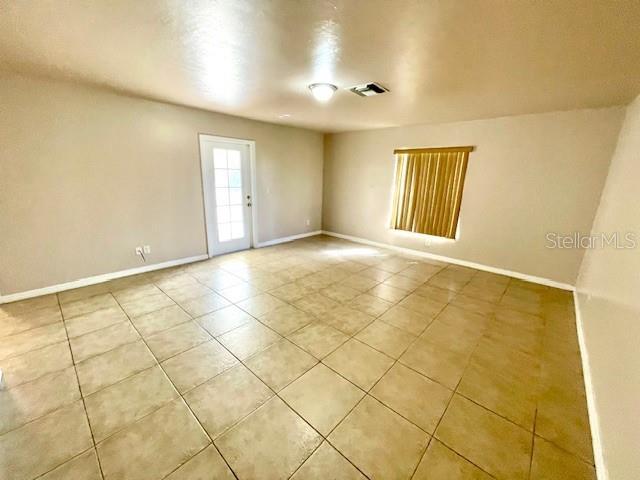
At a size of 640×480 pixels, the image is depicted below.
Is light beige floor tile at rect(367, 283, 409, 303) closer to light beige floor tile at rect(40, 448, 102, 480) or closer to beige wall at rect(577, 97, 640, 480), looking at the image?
beige wall at rect(577, 97, 640, 480)

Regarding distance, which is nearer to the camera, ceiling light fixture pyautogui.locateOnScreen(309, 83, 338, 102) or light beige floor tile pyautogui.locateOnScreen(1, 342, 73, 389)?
light beige floor tile pyautogui.locateOnScreen(1, 342, 73, 389)

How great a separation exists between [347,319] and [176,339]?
1.65m

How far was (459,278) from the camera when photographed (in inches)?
151

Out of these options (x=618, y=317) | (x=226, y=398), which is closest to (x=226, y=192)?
(x=226, y=398)

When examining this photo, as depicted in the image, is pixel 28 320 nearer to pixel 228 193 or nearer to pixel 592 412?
pixel 228 193

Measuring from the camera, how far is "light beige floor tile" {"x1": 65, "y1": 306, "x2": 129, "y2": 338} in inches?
94.2

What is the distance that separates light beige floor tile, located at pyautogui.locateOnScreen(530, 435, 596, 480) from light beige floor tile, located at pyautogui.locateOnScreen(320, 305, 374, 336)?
4.61 ft

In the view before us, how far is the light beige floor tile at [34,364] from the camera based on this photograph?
6.01 ft

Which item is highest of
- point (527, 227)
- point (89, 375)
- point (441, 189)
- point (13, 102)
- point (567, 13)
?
point (567, 13)

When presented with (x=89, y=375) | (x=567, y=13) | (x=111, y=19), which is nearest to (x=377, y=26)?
(x=567, y=13)

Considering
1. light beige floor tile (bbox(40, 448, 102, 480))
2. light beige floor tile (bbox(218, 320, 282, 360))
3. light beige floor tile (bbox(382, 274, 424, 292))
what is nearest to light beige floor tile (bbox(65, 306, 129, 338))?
light beige floor tile (bbox(218, 320, 282, 360))

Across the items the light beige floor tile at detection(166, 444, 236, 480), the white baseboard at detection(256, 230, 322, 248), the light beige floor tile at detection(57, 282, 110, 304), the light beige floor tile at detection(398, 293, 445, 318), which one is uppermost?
the white baseboard at detection(256, 230, 322, 248)

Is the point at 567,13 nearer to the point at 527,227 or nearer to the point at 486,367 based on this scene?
the point at 486,367

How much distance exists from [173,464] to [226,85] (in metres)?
3.23
